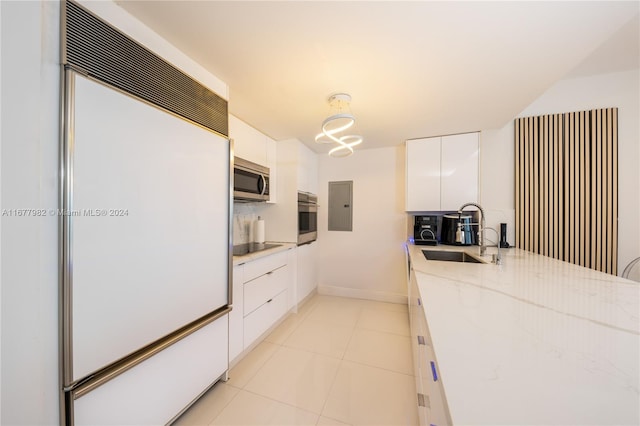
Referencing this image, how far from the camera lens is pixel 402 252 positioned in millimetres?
3297

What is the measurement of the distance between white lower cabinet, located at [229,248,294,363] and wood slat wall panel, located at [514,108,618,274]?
9.21 ft

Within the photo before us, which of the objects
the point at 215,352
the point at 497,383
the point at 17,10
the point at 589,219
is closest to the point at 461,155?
the point at 589,219

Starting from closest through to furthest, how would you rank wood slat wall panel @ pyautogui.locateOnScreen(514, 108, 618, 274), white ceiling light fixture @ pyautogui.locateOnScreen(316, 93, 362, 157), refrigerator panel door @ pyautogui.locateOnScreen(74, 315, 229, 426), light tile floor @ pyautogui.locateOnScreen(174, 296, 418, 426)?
refrigerator panel door @ pyautogui.locateOnScreen(74, 315, 229, 426)
light tile floor @ pyautogui.locateOnScreen(174, 296, 418, 426)
white ceiling light fixture @ pyautogui.locateOnScreen(316, 93, 362, 157)
wood slat wall panel @ pyautogui.locateOnScreen(514, 108, 618, 274)

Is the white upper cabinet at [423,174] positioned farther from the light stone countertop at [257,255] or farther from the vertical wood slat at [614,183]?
the light stone countertop at [257,255]

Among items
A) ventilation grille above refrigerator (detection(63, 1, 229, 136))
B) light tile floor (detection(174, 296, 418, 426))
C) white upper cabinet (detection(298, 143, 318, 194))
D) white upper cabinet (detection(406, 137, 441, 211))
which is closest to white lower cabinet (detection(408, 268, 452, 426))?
light tile floor (detection(174, 296, 418, 426))

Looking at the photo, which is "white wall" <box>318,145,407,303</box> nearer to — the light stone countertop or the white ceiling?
the light stone countertop

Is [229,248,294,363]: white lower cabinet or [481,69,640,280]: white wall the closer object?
[229,248,294,363]: white lower cabinet

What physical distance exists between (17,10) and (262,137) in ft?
6.65

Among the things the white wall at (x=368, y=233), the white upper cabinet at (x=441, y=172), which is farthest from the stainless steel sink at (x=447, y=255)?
the white wall at (x=368, y=233)

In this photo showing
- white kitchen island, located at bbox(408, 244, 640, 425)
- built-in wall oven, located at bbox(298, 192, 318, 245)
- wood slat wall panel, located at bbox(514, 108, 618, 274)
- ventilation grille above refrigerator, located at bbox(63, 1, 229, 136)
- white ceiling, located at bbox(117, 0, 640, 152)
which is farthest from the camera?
built-in wall oven, located at bbox(298, 192, 318, 245)

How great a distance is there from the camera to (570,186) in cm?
236

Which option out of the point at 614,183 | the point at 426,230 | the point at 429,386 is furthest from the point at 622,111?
the point at 429,386

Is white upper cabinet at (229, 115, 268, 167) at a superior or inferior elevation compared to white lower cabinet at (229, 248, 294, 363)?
superior

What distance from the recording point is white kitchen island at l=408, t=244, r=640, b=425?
0.41 meters
